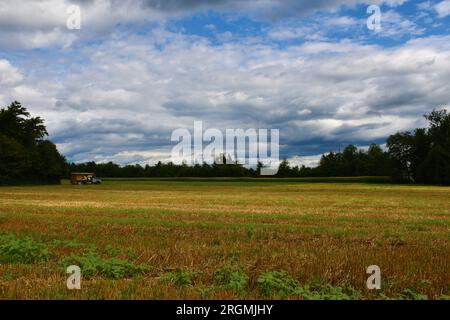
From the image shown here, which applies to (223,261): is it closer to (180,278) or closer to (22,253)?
(180,278)

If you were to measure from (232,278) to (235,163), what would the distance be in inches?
6020

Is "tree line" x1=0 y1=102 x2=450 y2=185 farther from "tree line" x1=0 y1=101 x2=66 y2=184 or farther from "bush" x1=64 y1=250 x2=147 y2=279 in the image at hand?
"bush" x1=64 y1=250 x2=147 y2=279

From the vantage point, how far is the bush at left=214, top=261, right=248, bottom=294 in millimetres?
7168

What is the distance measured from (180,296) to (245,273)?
1751 millimetres

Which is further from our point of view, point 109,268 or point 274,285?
point 109,268

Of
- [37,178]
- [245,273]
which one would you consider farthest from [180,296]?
[37,178]

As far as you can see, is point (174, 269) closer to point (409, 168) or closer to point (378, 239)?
point (378, 239)

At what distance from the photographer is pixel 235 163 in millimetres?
160500

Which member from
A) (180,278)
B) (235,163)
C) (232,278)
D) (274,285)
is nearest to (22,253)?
(180,278)

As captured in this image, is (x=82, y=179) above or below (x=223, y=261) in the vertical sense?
below

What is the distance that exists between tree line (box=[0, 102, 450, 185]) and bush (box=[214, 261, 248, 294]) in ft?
286

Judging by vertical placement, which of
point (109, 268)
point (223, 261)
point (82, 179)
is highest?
point (109, 268)

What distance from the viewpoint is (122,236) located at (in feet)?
45.4

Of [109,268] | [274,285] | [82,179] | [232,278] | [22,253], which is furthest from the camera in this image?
[82,179]
